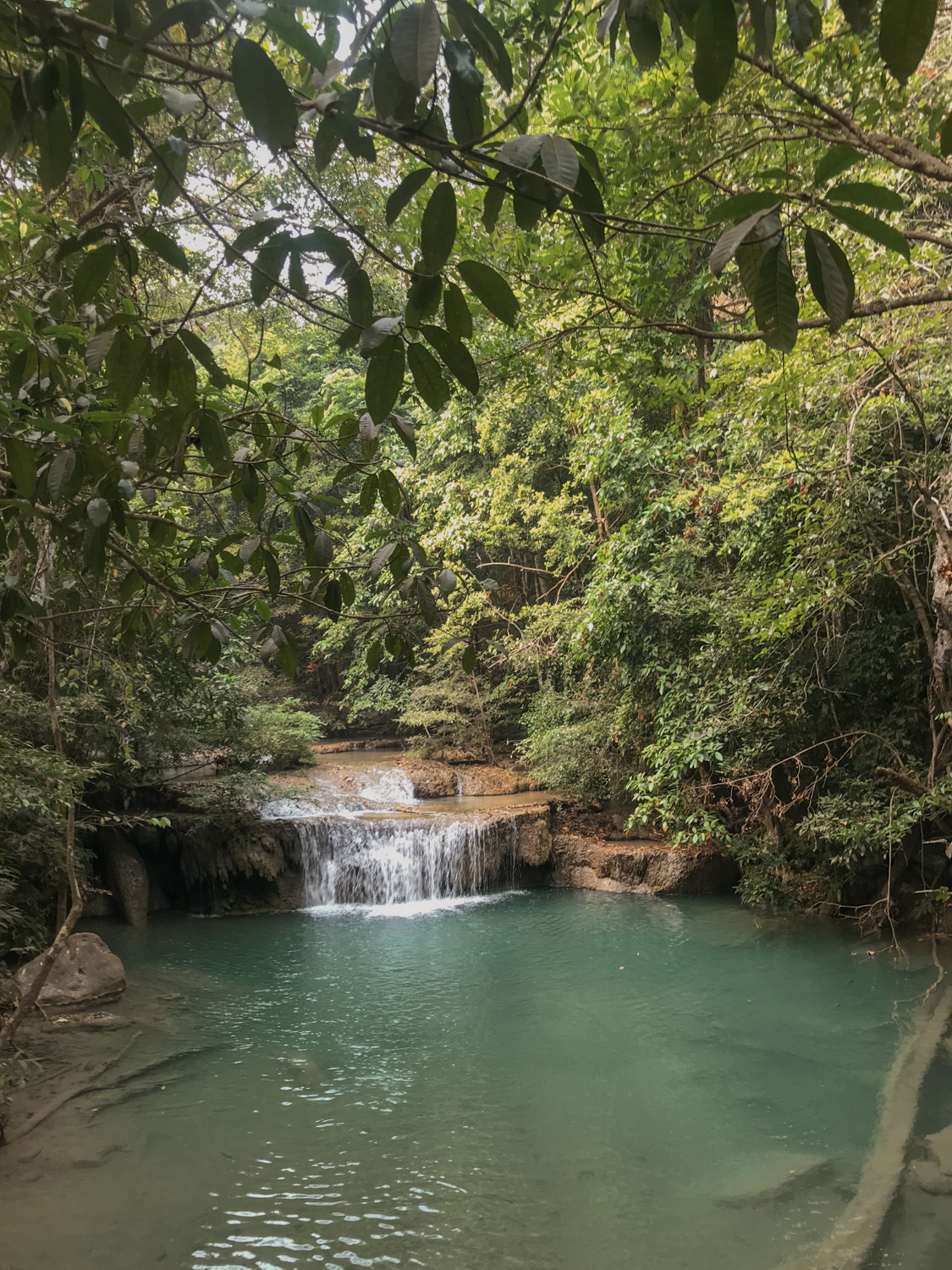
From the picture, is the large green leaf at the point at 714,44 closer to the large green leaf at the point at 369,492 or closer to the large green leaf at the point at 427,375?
the large green leaf at the point at 427,375

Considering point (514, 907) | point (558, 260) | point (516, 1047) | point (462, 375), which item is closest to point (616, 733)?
point (514, 907)

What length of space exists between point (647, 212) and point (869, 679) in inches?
201

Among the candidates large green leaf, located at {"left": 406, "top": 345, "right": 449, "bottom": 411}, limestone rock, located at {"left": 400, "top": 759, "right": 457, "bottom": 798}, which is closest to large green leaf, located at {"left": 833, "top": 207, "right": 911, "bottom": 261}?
large green leaf, located at {"left": 406, "top": 345, "right": 449, "bottom": 411}

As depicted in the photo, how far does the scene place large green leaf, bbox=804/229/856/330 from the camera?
86 cm

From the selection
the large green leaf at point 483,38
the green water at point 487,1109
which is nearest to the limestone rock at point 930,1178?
the green water at point 487,1109

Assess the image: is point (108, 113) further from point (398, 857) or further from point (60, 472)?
point (398, 857)

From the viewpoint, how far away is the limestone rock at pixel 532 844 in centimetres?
997

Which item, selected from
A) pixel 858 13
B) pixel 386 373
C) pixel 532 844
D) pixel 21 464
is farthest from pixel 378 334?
pixel 532 844

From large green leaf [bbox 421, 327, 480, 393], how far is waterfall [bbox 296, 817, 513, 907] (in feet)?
30.1

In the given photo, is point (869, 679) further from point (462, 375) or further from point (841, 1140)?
point (462, 375)

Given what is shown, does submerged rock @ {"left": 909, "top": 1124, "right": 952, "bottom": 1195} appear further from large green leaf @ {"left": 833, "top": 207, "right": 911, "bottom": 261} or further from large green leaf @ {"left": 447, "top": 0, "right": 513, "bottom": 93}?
large green leaf @ {"left": 447, "top": 0, "right": 513, "bottom": 93}

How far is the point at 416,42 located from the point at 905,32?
0.47m

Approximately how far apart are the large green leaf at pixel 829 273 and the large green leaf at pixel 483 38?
1.29 feet

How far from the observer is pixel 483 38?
947 millimetres
